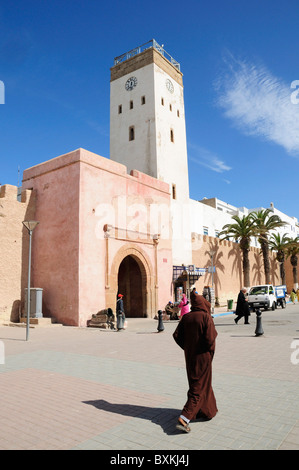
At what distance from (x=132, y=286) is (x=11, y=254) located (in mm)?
8051

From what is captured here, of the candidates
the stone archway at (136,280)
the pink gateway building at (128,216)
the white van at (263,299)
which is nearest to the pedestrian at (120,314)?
the pink gateway building at (128,216)

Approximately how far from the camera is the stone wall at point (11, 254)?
56.4 feet

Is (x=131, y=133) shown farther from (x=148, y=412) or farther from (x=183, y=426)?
(x=183, y=426)

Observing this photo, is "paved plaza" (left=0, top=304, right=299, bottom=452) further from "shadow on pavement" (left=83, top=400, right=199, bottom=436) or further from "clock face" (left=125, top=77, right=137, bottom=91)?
"clock face" (left=125, top=77, right=137, bottom=91)

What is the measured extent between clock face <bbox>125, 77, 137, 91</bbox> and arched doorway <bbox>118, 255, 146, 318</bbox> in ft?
49.0

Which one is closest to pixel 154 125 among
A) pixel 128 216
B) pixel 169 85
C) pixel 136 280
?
pixel 169 85

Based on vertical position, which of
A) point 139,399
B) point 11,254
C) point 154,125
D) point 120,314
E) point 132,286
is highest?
point 154,125

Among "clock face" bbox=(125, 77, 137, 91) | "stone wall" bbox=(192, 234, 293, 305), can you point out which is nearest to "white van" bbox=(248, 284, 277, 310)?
"stone wall" bbox=(192, 234, 293, 305)

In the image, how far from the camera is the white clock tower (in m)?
27.1

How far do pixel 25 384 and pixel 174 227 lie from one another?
69.3 ft

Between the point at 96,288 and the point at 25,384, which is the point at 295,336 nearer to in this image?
the point at 25,384

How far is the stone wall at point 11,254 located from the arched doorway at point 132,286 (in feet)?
21.9

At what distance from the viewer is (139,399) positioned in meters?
5.12

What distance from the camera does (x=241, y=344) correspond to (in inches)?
389
